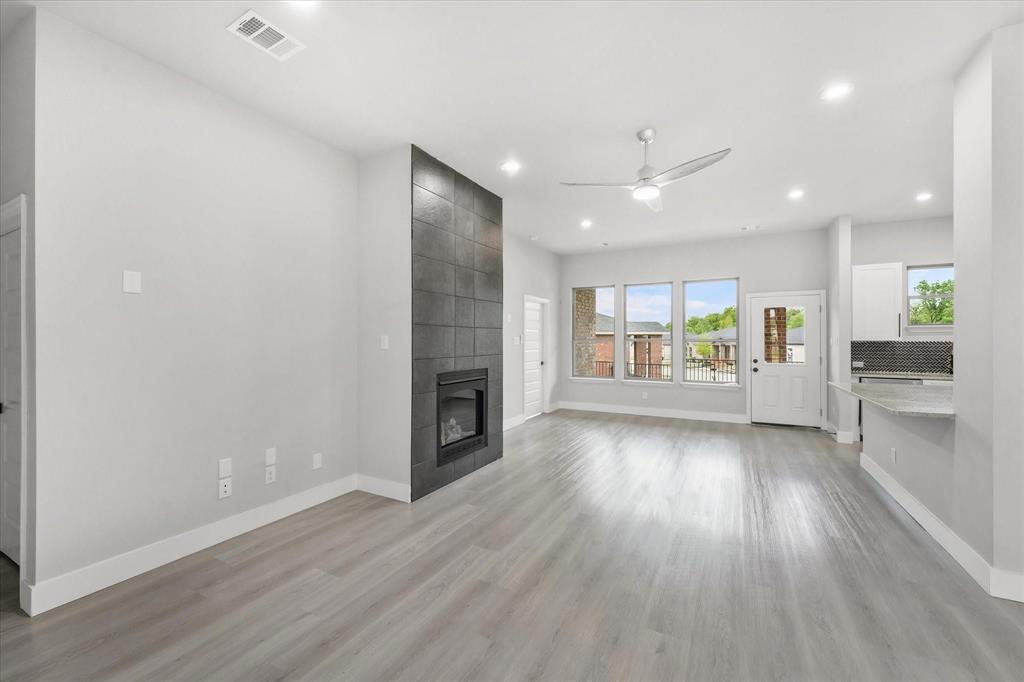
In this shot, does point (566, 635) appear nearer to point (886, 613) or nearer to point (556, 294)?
point (886, 613)

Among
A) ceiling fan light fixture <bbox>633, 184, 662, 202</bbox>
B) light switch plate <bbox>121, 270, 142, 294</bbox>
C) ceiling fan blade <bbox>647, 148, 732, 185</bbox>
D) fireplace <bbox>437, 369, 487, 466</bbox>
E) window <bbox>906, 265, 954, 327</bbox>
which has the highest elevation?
ceiling fan blade <bbox>647, 148, 732, 185</bbox>

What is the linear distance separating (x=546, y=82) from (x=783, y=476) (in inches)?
164

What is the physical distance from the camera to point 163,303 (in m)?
2.54

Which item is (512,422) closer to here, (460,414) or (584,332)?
(460,414)

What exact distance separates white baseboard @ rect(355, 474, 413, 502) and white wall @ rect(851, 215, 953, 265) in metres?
6.77

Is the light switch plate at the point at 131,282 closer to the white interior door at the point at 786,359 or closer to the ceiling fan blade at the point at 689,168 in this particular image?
the ceiling fan blade at the point at 689,168

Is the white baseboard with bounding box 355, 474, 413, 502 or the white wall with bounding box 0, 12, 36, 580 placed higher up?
Result: the white wall with bounding box 0, 12, 36, 580

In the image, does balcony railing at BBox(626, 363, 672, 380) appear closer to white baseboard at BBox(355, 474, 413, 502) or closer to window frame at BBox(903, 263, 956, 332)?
window frame at BBox(903, 263, 956, 332)

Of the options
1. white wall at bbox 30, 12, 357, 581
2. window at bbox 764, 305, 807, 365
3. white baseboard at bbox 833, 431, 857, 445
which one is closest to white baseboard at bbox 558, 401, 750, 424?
window at bbox 764, 305, 807, 365

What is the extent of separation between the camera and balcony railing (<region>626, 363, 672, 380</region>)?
7449mm

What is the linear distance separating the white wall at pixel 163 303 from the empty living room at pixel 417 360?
0.02 metres

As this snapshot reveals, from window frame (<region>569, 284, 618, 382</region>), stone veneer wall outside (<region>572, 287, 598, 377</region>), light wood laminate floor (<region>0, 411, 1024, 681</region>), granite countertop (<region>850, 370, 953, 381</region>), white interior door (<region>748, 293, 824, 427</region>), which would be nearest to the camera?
light wood laminate floor (<region>0, 411, 1024, 681</region>)

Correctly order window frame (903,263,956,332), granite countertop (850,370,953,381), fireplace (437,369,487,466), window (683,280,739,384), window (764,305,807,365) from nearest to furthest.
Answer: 1. fireplace (437,369,487,466)
2. granite countertop (850,370,953,381)
3. window frame (903,263,956,332)
4. window (764,305,807,365)
5. window (683,280,739,384)

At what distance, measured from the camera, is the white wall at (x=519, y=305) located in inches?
254
